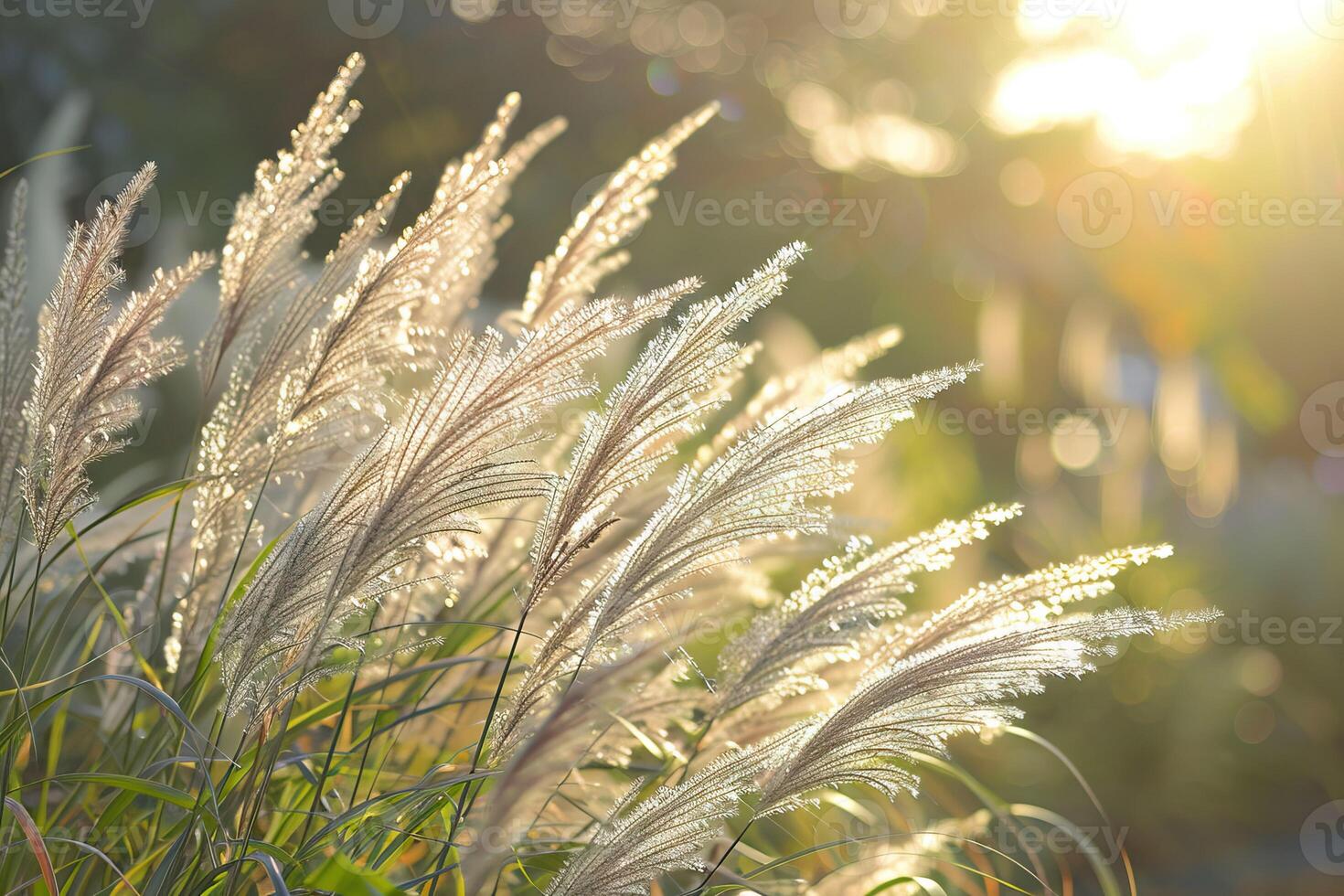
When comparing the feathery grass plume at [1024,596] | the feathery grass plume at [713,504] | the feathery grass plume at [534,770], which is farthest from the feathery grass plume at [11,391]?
the feathery grass plume at [1024,596]

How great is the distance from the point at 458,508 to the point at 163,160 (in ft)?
19.6

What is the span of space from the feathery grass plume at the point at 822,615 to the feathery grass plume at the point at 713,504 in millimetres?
185

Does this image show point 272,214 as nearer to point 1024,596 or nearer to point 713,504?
point 713,504

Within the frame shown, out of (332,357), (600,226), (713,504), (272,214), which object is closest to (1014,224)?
(600,226)

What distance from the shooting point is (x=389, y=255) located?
40.5 inches

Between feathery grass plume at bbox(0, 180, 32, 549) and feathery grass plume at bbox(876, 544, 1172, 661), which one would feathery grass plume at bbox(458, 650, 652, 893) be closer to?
feathery grass plume at bbox(876, 544, 1172, 661)

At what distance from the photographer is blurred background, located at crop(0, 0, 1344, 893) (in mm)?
3298

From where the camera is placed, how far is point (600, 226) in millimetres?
1316

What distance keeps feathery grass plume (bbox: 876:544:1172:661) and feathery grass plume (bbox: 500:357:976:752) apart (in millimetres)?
245

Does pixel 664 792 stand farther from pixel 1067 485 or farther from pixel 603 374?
pixel 1067 485

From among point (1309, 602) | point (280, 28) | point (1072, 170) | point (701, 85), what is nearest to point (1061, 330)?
point (1072, 170)

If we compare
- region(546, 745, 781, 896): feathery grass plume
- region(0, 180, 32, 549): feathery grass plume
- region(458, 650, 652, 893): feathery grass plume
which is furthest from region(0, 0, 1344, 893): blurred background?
region(458, 650, 652, 893): feathery grass plume

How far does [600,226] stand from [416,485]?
23.5 inches

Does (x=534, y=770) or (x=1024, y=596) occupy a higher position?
(x=1024, y=596)
